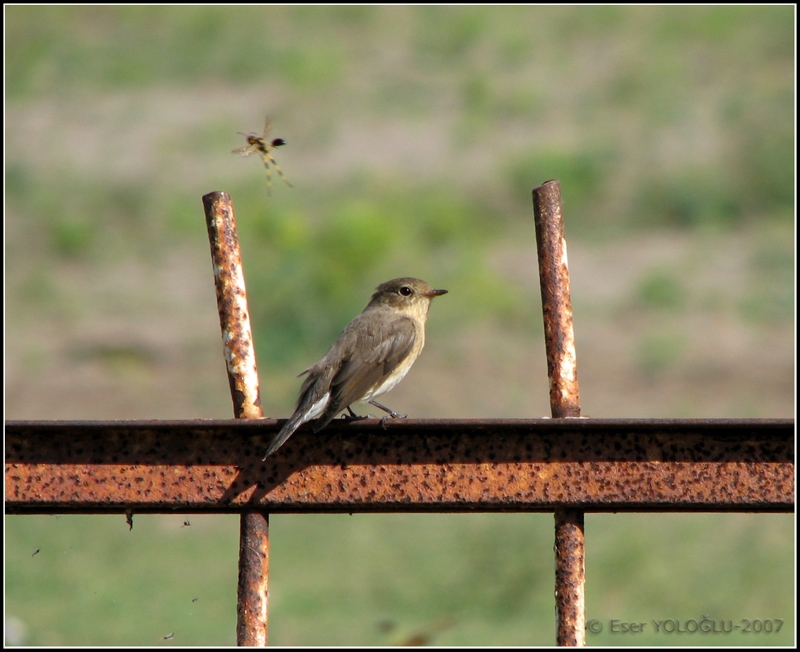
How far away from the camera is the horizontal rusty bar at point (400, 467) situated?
2562 millimetres

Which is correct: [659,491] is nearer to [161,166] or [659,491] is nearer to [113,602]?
[113,602]

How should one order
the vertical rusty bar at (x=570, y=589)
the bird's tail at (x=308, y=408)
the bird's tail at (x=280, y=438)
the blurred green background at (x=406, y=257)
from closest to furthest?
the vertical rusty bar at (x=570, y=589) → the bird's tail at (x=280, y=438) → the bird's tail at (x=308, y=408) → the blurred green background at (x=406, y=257)

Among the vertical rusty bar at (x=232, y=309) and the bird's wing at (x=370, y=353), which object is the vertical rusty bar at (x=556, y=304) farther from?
the bird's wing at (x=370, y=353)

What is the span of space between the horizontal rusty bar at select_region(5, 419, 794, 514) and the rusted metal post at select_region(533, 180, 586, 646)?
7 centimetres

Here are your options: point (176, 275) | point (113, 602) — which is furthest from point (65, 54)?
point (113, 602)

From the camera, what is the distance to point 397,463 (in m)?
2.63

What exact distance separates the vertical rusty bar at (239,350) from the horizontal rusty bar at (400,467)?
0.22 feet

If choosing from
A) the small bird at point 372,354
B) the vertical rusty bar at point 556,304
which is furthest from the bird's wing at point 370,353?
the vertical rusty bar at point 556,304

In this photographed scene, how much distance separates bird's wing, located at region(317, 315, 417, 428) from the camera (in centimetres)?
454

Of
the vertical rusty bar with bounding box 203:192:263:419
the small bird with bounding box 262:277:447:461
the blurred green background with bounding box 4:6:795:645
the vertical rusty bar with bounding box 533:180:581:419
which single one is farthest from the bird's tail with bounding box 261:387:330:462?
the blurred green background with bounding box 4:6:795:645

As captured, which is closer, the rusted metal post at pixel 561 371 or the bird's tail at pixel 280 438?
the rusted metal post at pixel 561 371

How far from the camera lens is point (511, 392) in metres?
19.5

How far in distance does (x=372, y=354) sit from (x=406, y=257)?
18.5 m

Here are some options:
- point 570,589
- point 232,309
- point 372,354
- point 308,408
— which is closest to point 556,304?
point 570,589
